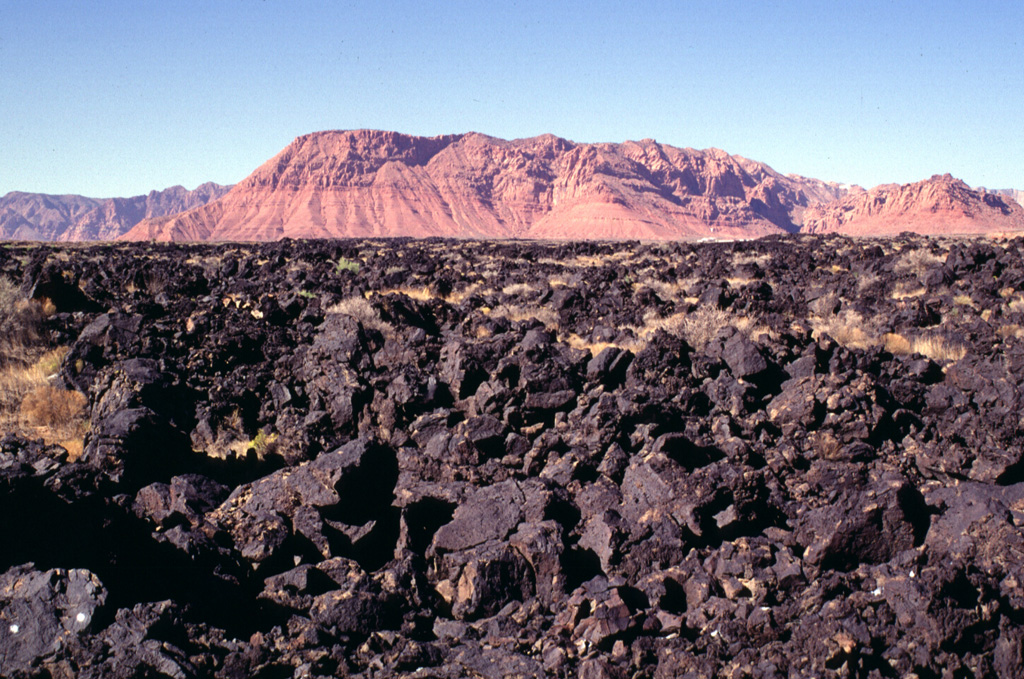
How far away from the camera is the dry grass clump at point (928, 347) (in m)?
9.96

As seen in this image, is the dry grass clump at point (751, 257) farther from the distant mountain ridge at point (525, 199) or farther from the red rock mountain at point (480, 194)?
the red rock mountain at point (480, 194)

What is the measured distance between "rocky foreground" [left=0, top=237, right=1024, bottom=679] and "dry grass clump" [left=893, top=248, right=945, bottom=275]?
10.3 m

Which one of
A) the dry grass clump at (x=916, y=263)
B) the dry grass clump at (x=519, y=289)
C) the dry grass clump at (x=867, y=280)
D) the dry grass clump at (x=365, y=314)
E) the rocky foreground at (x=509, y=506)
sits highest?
the dry grass clump at (x=916, y=263)

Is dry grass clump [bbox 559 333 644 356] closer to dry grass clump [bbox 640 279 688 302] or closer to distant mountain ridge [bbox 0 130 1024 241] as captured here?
A: dry grass clump [bbox 640 279 688 302]

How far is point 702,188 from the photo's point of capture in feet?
555

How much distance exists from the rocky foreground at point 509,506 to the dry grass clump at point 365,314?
9cm

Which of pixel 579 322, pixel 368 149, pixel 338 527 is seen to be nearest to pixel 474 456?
pixel 338 527

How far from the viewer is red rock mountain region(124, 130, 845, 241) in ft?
419

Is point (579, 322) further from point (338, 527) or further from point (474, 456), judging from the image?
point (338, 527)

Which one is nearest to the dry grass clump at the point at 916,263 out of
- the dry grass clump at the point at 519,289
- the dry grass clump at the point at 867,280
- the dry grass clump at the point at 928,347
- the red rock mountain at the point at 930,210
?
the dry grass clump at the point at 867,280

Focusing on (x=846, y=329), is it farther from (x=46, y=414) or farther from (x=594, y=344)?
(x=46, y=414)

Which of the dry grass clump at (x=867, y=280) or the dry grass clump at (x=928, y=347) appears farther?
the dry grass clump at (x=867, y=280)

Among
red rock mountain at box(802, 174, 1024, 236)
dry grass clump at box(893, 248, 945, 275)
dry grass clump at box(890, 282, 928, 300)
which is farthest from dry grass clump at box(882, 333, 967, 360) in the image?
red rock mountain at box(802, 174, 1024, 236)

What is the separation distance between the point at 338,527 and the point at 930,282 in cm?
1603
